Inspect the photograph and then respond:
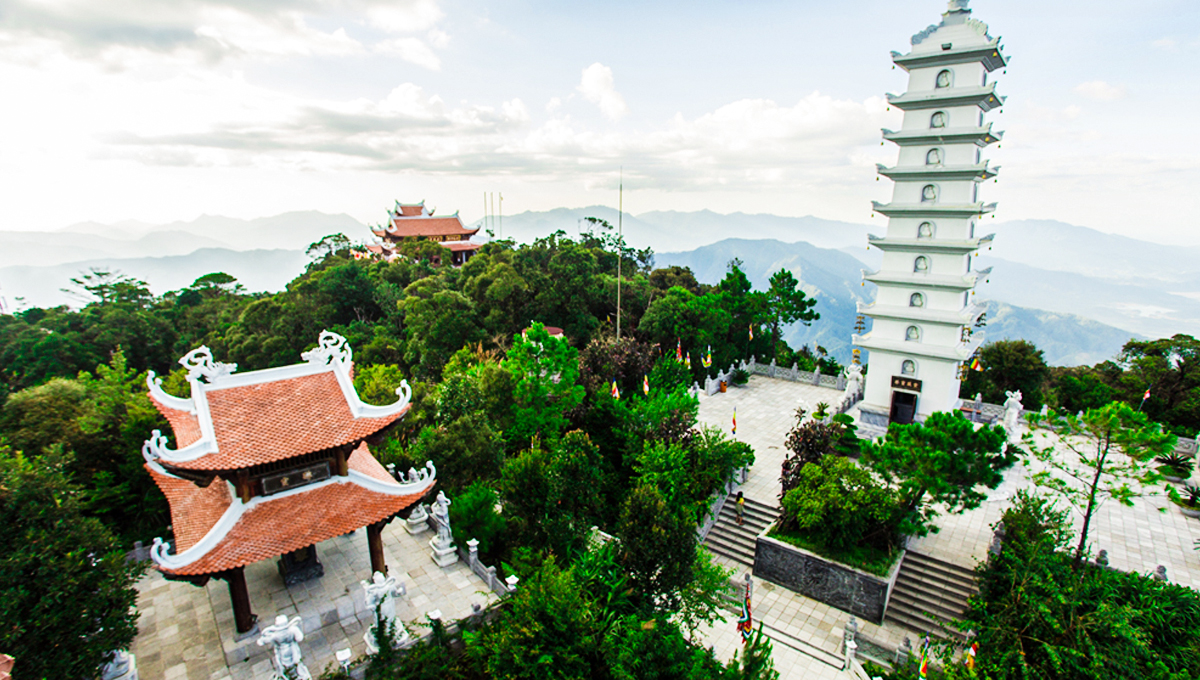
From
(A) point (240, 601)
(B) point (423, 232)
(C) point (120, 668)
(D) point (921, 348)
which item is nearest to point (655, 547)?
(A) point (240, 601)

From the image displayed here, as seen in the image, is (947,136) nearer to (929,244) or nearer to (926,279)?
(929,244)

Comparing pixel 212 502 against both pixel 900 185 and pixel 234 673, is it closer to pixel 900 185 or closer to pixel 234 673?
pixel 234 673

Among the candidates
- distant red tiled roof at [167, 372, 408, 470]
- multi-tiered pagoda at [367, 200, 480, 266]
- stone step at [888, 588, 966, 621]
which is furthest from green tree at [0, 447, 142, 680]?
multi-tiered pagoda at [367, 200, 480, 266]

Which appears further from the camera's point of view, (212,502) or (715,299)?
(715,299)

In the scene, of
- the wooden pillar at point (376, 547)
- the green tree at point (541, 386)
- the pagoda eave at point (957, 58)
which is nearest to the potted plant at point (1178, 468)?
the pagoda eave at point (957, 58)

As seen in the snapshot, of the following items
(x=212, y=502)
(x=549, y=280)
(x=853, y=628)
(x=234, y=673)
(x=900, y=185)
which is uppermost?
(x=900, y=185)

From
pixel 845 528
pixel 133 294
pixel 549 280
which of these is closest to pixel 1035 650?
pixel 845 528
